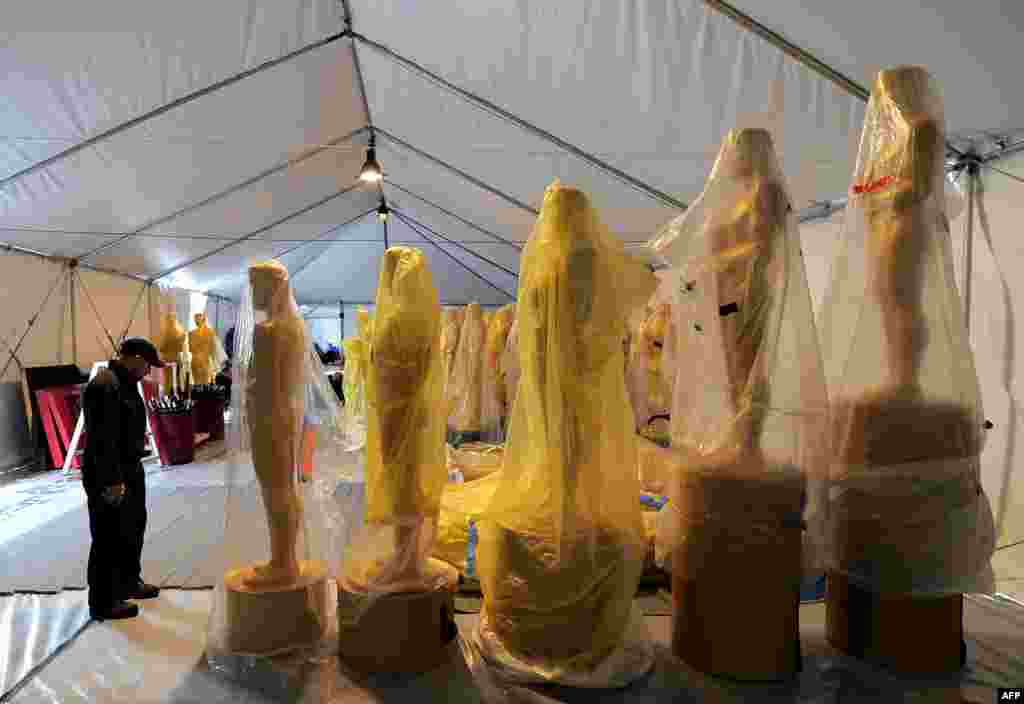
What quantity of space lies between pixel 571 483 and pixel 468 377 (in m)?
2.69

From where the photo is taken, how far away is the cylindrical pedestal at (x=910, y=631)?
1103 millimetres

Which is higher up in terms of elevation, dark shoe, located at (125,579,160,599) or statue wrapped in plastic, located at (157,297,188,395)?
statue wrapped in plastic, located at (157,297,188,395)

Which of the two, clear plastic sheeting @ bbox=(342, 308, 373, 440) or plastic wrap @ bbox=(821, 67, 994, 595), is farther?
clear plastic sheeting @ bbox=(342, 308, 373, 440)

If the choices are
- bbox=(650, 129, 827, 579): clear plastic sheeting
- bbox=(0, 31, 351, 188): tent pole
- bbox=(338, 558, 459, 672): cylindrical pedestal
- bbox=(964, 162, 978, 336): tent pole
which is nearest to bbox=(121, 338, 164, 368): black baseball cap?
bbox=(338, 558, 459, 672): cylindrical pedestal

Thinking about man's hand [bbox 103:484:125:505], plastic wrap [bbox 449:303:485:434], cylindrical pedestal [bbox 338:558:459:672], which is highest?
plastic wrap [bbox 449:303:485:434]

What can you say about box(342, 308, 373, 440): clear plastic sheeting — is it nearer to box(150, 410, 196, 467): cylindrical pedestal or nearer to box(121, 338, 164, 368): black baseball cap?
box(121, 338, 164, 368): black baseball cap

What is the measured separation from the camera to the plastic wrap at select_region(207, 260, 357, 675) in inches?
47.6

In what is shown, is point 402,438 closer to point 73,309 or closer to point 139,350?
point 139,350

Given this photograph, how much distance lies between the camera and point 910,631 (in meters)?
1.10

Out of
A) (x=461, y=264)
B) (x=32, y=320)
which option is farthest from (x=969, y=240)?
(x=461, y=264)

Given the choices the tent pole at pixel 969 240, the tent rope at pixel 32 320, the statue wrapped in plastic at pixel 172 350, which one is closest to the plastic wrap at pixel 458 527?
the tent pole at pixel 969 240

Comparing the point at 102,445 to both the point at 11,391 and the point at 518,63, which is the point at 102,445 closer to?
the point at 518,63

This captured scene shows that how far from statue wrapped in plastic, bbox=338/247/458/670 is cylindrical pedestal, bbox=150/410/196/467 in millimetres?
3374

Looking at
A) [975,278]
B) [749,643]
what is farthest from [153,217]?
[975,278]
